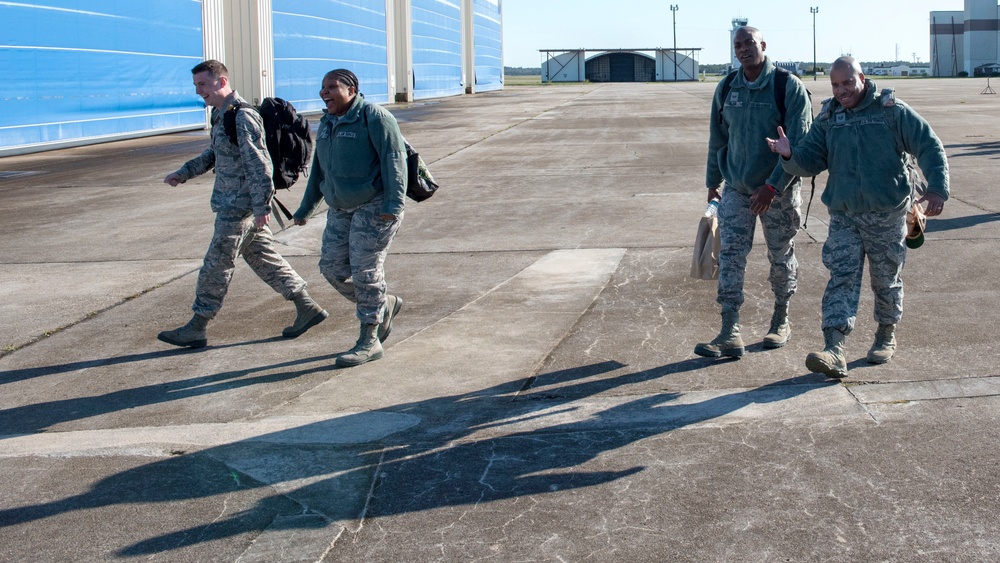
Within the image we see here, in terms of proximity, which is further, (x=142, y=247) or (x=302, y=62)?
(x=302, y=62)

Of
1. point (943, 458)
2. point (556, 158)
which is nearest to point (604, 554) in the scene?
point (943, 458)

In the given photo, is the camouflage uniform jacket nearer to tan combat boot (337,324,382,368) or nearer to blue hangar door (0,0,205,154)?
tan combat boot (337,324,382,368)

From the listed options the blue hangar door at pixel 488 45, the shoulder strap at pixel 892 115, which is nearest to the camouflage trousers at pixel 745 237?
the shoulder strap at pixel 892 115

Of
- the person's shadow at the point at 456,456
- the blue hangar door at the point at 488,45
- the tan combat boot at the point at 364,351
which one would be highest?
the blue hangar door at the point at 488,45

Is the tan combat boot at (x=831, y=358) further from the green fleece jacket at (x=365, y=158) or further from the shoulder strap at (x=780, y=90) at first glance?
the green fleece jacket at (x=365, y=158)

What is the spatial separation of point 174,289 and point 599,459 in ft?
17.4

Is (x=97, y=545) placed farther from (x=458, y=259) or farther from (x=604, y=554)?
(x=458, y=259)

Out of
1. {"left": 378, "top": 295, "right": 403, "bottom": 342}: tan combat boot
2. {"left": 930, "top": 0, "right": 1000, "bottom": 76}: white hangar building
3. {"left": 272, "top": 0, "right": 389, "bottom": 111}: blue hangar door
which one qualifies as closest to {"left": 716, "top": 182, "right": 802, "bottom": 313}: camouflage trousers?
{"left": 378, "top": 295, "right": 403, "bottom": 342}: tan combat boot

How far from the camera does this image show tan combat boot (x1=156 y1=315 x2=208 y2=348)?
22.4ft

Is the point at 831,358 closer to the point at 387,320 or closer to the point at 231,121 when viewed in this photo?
the point at 387,320

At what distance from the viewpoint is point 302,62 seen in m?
40.9

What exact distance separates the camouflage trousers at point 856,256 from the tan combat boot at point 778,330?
627 millimetres

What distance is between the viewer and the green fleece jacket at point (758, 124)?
19.5 ft

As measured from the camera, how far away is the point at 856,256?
5629mm
